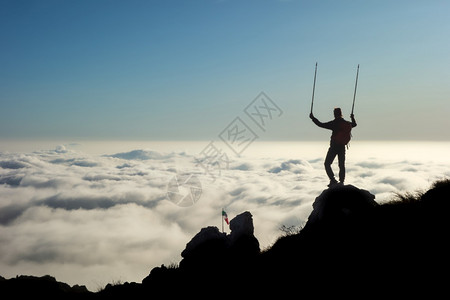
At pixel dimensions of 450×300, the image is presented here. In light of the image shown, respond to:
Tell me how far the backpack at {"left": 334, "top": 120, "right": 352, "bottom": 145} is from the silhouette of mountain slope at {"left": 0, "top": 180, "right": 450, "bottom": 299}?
2130mm

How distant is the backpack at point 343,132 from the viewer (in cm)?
1410

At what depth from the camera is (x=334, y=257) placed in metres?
10.1

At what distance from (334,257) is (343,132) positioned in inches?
244

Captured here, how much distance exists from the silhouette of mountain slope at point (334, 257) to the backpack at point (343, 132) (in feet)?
6.99

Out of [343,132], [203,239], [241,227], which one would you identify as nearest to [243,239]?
[241,227]

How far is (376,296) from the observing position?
755 centimetres

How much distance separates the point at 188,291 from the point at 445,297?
889 cm

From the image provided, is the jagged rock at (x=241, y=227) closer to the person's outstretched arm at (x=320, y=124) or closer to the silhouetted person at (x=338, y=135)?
the silhouetted person at (x=338, y=135)

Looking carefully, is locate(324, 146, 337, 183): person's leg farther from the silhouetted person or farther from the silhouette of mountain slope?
the silhouette of mountain slope


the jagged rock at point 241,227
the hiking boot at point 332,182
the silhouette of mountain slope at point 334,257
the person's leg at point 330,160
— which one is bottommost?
the silhouette of mountain slope at point 334,257

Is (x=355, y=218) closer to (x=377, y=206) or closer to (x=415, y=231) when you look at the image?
(x=377, y=206)

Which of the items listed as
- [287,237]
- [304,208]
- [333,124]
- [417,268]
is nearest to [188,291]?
[287,237]

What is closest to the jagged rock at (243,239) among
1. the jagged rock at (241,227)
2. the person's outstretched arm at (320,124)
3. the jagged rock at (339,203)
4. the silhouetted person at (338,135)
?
the jagged rock at (241,227)

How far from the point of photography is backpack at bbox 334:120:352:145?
1410cm
